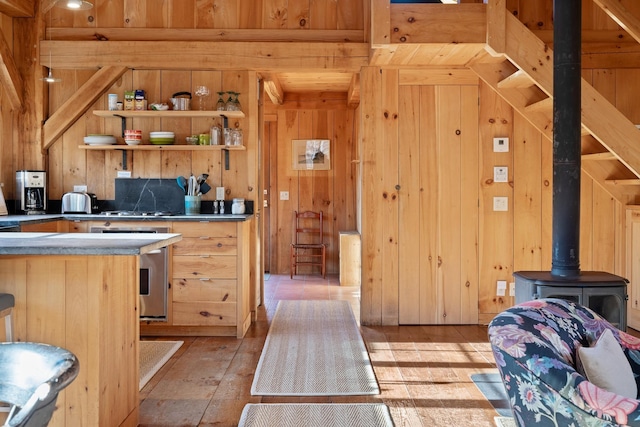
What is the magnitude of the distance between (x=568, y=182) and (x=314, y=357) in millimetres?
1929

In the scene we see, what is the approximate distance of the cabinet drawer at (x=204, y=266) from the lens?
411 centimetres

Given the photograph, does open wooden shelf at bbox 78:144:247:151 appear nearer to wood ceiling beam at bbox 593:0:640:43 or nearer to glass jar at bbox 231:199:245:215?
glass jar at bbox 231:199:245:215

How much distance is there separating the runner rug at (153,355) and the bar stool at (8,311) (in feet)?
3.66

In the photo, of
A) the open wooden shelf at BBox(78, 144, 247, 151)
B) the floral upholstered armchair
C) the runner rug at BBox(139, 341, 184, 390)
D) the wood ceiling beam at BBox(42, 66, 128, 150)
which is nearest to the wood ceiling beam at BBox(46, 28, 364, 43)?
the wood ceiling beam at BBox(42, 66, 128, 150)

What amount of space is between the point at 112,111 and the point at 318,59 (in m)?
Answer: 1.79

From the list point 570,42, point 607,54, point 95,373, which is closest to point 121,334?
point 95,373

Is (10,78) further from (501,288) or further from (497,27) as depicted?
(501,288)

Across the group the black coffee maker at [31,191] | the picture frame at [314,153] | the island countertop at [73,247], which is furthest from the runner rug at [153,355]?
the picture frame at [314,153]

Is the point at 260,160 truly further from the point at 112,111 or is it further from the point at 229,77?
the point at 112,111

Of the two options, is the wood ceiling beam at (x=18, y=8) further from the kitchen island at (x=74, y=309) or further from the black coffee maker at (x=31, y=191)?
the kitchen island at (x=74, y=309)

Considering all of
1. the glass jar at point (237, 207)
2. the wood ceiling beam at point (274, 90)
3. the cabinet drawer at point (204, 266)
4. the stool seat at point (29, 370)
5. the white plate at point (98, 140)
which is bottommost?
the cabinet drawer at point (204, 266)

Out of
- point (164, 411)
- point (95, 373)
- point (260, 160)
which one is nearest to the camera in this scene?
point (95, 373)

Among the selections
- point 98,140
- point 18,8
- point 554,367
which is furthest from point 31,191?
point 554,367

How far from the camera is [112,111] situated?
4418mm
